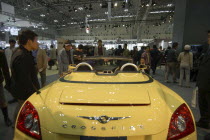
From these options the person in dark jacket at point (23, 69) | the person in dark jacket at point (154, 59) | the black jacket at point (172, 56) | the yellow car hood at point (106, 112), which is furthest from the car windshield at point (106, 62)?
the person in dark jacket at point (154, 59)

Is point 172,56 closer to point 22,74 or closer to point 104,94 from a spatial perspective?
point 104,94

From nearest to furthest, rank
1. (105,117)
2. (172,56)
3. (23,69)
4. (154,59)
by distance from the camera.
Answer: (105,117) < (23,69) < (172,56) < (154,59)

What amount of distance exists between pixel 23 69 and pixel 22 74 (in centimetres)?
6

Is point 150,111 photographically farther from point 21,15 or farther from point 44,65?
point 21,15

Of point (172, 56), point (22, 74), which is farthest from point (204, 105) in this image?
point (172, 56)

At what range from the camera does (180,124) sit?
116cm

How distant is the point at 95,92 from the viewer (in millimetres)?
1357

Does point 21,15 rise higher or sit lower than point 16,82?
higher

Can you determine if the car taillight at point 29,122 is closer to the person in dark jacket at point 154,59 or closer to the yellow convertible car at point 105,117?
the yellow convertible car at point 105,117

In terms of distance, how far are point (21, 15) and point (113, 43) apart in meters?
15.1

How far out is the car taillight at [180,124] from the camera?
3.63 ft

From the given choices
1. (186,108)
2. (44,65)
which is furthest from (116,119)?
(44,65)

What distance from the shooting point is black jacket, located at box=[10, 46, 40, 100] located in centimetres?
173

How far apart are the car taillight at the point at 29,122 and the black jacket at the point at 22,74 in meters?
0.57
